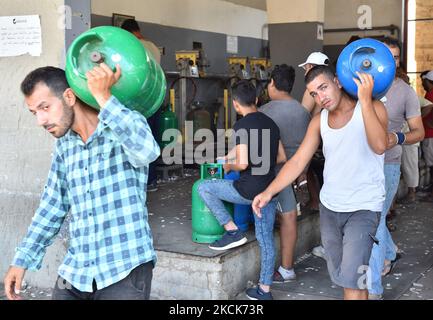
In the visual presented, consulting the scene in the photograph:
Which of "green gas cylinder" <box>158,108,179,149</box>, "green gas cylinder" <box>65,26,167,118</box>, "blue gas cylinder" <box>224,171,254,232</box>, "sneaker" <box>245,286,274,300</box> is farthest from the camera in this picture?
"green gas cylinder" <box>158,108,179,149</box>

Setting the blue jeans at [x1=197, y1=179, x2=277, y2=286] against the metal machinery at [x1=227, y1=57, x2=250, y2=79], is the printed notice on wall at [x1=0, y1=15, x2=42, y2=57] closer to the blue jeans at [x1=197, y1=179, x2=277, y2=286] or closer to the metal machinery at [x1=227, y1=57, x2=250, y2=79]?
the blue jeans at [x1=197, y1=179, x2=277, y2=286]

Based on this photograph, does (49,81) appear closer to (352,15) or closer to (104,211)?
(104,211)

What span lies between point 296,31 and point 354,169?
22.9 feet

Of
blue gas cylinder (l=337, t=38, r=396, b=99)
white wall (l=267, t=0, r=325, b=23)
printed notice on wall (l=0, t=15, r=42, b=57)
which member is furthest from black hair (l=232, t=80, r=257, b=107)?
white wall (l=267, t=0, r=325, b=23)

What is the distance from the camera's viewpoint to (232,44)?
12.5 metres

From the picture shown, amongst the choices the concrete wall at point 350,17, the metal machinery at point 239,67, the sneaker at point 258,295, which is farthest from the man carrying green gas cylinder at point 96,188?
the concrete wall at point 350,17

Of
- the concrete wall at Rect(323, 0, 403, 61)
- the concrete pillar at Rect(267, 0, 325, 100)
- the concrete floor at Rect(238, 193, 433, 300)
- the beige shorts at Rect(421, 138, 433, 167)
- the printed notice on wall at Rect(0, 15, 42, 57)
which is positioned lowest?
the concrete floor at Rect(238, 193, 433, 300)

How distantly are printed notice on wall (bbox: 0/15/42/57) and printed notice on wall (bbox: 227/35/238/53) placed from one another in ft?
26.9

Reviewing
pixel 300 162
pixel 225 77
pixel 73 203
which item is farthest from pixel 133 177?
pixel 225 77

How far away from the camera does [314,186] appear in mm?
5566

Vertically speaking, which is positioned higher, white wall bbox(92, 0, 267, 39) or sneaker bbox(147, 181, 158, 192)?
white wall bbox(92, 0, 267, 39)

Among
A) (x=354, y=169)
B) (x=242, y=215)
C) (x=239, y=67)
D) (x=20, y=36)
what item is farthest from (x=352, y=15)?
(x=354, y=169)

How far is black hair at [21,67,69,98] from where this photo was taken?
226cm

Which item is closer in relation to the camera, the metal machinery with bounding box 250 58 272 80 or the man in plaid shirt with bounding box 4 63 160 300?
the man in plaid shirt with bounding box 4 63 160 300
